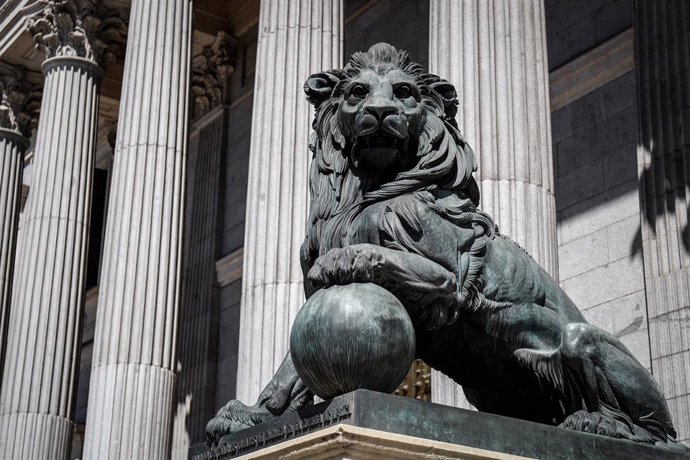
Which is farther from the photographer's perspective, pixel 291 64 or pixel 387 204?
pixel 291 64

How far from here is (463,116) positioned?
13.0 metres

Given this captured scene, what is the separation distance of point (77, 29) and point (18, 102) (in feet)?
13.8

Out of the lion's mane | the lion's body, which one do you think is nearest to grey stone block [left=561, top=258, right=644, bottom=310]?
the lion's body

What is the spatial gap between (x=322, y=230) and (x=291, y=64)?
11.3 meters

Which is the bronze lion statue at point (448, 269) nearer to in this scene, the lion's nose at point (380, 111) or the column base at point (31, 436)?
the lion's nose at point (380, 111)

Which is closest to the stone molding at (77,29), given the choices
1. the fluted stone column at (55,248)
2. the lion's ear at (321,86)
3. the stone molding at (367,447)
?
the fluted stone column at (55,248)

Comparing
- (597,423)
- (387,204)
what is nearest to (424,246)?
(387,204)

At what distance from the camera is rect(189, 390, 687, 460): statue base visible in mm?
4070

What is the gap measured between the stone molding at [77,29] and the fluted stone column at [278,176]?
8.19m

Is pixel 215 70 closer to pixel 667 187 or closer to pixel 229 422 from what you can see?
pixel 667 187

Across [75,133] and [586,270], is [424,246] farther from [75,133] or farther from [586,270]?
[75,133]

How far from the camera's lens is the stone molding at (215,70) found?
30.0 meters

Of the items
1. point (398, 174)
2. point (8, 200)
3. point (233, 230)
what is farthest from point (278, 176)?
point (233, 230)

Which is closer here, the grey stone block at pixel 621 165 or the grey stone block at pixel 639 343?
the grey stone block at pixel 639 343
